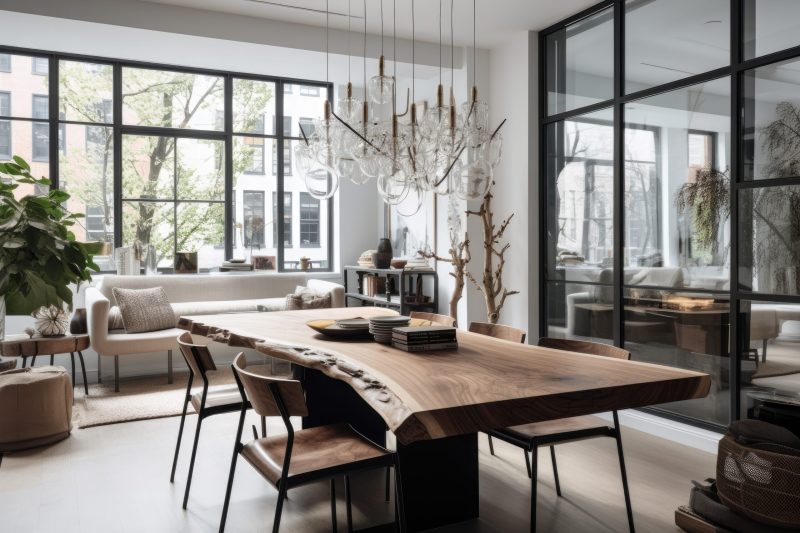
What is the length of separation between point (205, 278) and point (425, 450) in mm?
4355

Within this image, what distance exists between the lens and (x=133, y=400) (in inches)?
194

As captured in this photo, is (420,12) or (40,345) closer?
(40,345)

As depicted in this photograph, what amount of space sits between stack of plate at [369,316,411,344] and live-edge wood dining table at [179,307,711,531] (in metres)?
0.05

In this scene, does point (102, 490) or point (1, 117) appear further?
point (1, 117)

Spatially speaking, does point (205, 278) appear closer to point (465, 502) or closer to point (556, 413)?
point (465, 502)

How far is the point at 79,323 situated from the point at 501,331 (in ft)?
12.8

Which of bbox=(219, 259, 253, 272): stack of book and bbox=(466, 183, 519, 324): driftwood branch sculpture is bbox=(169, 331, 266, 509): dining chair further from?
bbox=(219, 259, 253, 272): stack of book

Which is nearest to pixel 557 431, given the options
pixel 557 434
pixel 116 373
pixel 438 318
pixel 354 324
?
pixel 557 434

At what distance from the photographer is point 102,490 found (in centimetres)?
313

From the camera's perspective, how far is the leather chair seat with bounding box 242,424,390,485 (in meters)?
2.09

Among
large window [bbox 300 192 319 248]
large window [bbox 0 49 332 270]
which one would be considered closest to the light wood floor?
large window [bbox 0 49 332 270]

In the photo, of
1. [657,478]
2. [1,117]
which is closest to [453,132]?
[657,478]

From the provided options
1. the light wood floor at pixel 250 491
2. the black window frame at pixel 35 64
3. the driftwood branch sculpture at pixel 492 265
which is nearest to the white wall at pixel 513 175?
the driftwood branch sculpture at pixel 492 265

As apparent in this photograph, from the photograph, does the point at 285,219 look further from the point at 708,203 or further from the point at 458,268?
the point at 708,203
